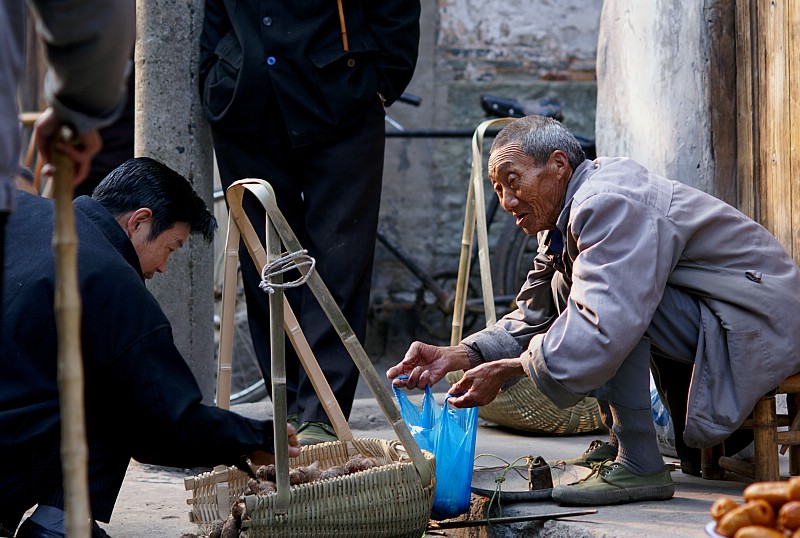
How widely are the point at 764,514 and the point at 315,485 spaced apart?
1066 mm

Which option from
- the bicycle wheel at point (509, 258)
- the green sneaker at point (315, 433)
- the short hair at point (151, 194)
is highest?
the short hair at point (151, 194)

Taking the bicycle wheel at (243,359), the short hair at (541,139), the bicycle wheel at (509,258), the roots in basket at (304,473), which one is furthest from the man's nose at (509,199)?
the bicycle wheel at (509,258)

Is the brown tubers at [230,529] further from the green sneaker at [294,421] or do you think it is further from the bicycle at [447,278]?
the bicycle at [447,278]

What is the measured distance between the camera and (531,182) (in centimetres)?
306

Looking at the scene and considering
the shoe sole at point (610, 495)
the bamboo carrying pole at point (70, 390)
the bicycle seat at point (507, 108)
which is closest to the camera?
the bamboo carrying pole at point (70, 390)

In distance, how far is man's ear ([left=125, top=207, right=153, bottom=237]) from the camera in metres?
2.85

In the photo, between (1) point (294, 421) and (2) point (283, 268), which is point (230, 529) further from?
(1) point (294, 421)

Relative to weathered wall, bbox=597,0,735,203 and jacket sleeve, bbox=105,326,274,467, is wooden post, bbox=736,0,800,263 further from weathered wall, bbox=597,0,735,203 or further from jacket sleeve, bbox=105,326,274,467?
jacket sleeve, bbox=105,326,274,467

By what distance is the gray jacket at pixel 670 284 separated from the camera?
9.21 ft

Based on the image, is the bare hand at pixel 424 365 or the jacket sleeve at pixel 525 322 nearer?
the bare hand at pixel 424 365

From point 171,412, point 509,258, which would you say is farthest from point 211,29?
point 509,258

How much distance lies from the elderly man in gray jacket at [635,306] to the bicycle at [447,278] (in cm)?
365

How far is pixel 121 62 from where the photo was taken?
1.78 metres

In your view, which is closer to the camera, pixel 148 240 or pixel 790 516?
pixel 790 516
